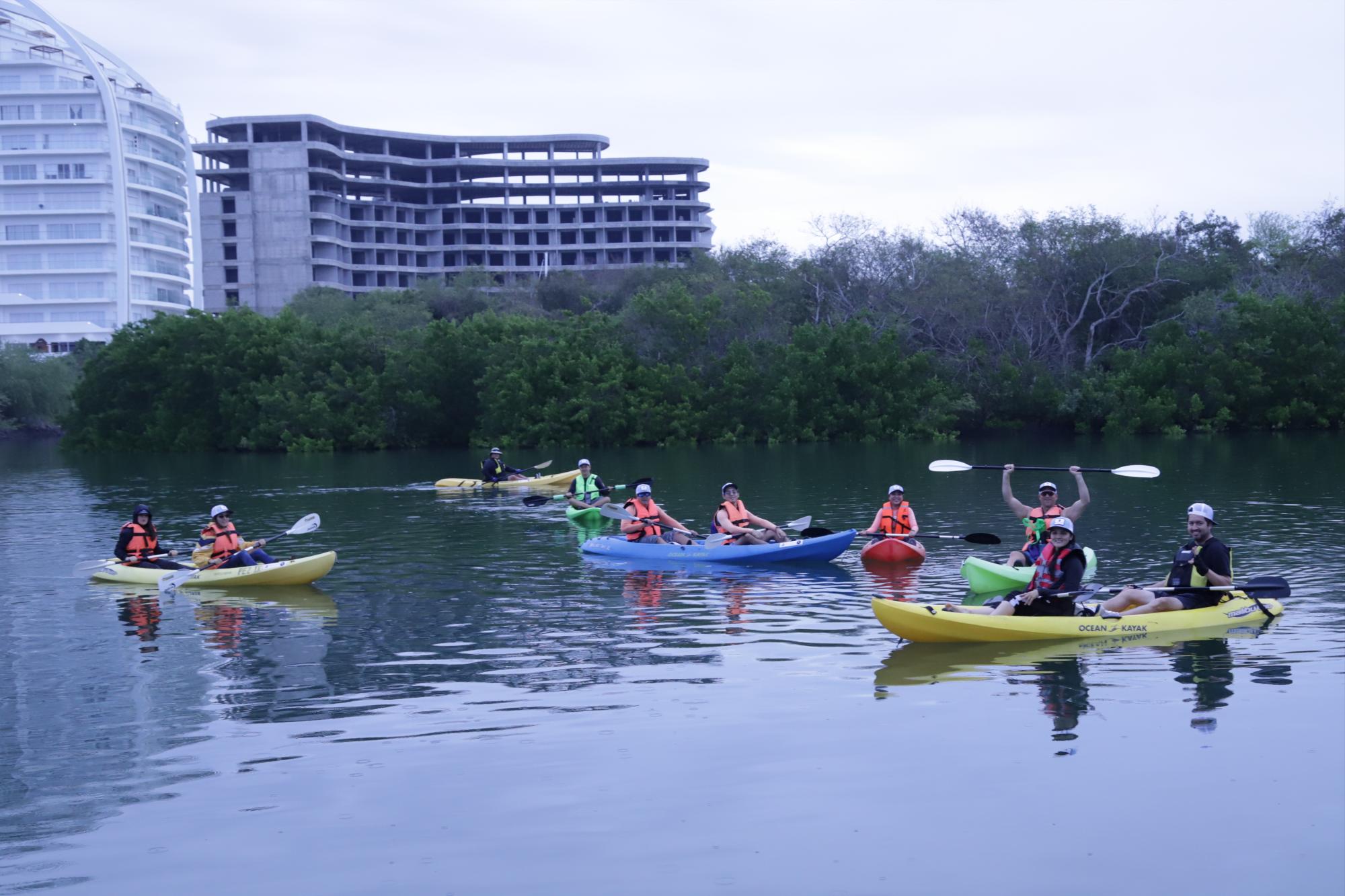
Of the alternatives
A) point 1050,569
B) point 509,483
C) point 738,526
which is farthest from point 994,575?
point 509,483

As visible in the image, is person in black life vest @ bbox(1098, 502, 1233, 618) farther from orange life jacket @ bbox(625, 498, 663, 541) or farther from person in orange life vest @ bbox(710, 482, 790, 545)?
orange life jacket @ bbox(625, 498, 663, 541)

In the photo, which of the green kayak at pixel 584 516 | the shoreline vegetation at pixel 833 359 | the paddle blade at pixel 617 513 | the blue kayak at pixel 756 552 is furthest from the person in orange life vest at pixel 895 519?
the shoreline vegetation at pixel 833 359

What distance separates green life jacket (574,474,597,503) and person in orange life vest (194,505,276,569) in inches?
339

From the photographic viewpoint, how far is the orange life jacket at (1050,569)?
1255cm

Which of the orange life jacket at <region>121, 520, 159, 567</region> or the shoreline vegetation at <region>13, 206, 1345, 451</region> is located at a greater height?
the shoreline vegetation at <region>13, 206, 1345, 451</region>

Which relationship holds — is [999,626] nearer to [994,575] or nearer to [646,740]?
[994,575]

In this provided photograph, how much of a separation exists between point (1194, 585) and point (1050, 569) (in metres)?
1.65

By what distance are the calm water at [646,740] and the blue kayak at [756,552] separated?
35 centimetres

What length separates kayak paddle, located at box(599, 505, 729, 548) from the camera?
18906 mm

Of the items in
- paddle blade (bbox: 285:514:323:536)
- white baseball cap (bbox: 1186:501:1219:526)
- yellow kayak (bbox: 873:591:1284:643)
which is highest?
white baseball cap (bbox: 1186:501:1219:526)

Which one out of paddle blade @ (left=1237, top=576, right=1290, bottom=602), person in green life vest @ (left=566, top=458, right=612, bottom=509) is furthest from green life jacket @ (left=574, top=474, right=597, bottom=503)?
paddle blade @ (left=1237, top=576, right=1290, bottom=602)

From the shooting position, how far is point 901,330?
5762cm

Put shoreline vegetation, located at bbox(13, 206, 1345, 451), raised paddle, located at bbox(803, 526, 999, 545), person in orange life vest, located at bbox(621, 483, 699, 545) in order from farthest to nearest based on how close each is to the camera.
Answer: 1. shoreline vegetation, located at bbox(13, 206, 1345, 451)
2. person in orange life vest, located at bbox(621, 483, 699, 545)
3. raised paddle, located at bbox(803, 526, 999, 545)

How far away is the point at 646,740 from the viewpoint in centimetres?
937
